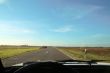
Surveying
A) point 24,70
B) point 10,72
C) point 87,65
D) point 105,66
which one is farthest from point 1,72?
point 105,66

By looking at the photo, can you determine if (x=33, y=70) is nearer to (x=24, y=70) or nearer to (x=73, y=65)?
(x=24, y=70)

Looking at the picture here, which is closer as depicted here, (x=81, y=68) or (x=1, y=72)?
(x=1, y=72)

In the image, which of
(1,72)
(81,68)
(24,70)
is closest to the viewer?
(24,70)

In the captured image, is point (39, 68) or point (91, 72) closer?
point (39, 68)

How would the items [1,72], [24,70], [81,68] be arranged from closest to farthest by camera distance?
[24,70] → [1,72] → [81,68]

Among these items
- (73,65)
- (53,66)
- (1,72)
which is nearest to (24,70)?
(53,66)

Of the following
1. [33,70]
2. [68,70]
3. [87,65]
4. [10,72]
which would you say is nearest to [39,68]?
[33,70]

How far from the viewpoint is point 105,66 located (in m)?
5.27

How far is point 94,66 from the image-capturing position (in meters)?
5.27

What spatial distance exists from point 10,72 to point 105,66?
78.8 inches

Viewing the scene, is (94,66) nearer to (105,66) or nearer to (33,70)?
(105,66)

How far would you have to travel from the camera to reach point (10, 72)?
16.7 ft

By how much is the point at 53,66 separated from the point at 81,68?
116 cm

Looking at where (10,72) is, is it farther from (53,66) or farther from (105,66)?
(105,66)
